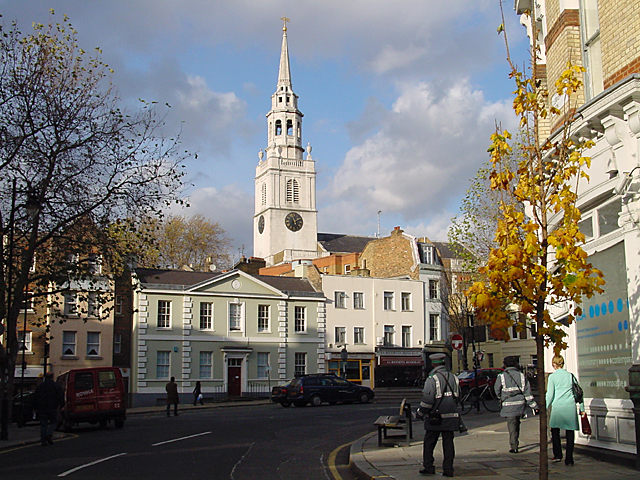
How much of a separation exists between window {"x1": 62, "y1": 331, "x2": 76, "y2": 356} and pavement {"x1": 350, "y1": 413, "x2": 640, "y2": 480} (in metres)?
31.9

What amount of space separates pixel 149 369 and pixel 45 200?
22997mm

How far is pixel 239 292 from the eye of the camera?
159 feet

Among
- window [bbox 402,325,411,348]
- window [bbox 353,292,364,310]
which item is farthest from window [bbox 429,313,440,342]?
window [bbox 353,292,364,310]

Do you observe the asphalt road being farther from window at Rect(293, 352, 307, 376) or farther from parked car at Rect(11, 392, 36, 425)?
window at Rect(293, 352, 307, 376)

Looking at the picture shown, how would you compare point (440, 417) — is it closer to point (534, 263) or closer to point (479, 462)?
point (479, 462)

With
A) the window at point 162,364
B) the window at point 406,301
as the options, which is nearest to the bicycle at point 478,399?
the window at point 162,364

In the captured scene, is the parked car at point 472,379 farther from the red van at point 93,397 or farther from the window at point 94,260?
the window at point 94,260

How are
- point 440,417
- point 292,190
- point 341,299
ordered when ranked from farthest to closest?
point 292,190, point 341,299, point 440,417

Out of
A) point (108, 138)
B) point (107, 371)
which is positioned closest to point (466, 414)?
point (107, 371)

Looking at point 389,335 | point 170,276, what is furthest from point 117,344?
point 389,335

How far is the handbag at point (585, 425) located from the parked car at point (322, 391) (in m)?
22.9

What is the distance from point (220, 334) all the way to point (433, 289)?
64.7 feet

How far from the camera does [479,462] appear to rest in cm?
1193

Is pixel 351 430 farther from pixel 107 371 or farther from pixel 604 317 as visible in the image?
pixel 604 317
